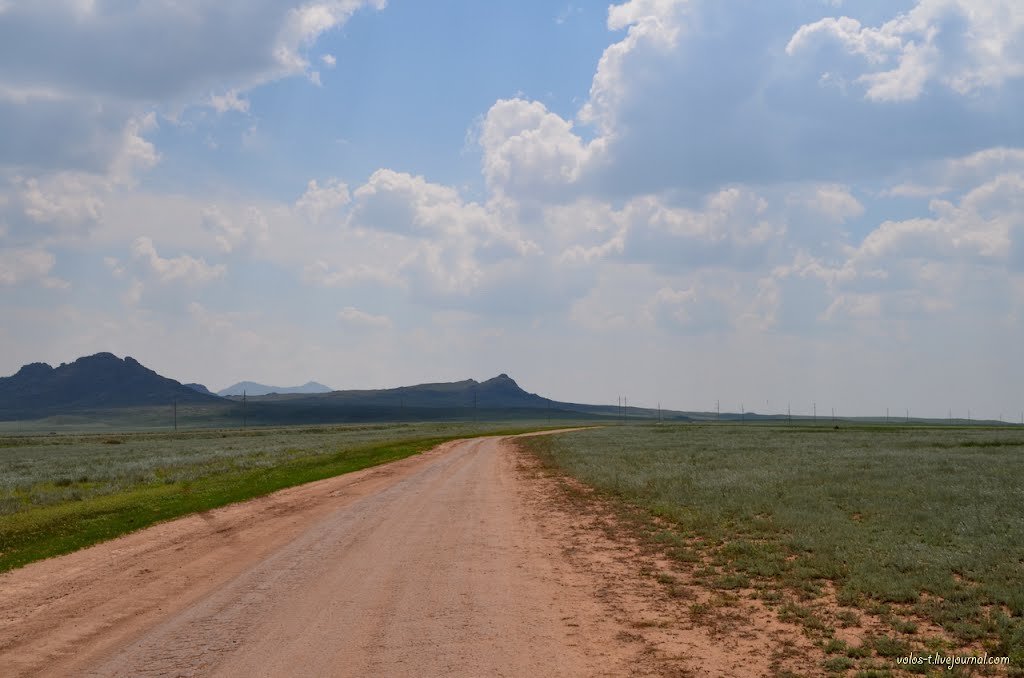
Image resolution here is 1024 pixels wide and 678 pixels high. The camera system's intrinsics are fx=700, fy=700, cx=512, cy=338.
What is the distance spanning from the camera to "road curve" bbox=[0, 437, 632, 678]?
9523 mm

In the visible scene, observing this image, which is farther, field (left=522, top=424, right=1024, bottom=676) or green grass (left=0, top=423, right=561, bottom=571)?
green grass (left=0, top=423, right=561, bottom=571)

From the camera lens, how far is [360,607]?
1191cm

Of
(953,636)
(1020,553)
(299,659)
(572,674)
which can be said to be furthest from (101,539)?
(1020,553)

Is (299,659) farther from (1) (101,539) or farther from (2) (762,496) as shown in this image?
(2) (762,496)

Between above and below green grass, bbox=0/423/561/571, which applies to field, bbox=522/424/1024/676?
above

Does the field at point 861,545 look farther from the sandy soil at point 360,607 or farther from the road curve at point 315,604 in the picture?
the road curve at point 315,604

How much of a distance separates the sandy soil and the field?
1.52 metres

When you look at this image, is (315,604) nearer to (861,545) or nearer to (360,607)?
(360,607)

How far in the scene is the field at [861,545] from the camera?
1038 centimetres

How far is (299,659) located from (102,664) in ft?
8.90

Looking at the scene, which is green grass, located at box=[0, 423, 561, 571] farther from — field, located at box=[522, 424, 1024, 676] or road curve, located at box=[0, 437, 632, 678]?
field, located at box=[522, 424, 1024, 676]

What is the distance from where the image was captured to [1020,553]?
13781mm

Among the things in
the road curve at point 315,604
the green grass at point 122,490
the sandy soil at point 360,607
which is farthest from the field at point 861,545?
the green grass at point 122,490

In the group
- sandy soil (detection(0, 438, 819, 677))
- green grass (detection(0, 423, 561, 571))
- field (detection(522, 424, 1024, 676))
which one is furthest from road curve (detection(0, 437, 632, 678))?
field (detection(522, 424, 1024, 676))
